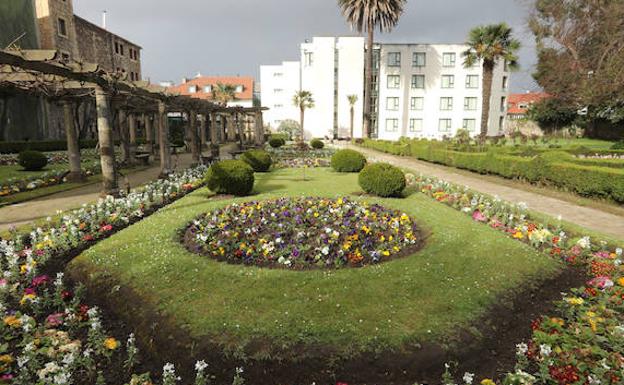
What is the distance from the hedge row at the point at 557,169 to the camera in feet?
36.0

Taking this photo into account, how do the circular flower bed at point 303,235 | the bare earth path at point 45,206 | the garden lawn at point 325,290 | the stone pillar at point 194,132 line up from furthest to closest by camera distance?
1. the stone pillar at point 194,132
2. the bare earth path at point 45,206
3. the circular flower bed at point 303,235
4. the garden lawn at point 325,290

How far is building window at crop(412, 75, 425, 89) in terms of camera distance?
176 feet

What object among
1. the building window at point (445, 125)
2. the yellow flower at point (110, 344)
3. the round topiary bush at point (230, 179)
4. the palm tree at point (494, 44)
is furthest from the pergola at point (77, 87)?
the building window at point (445, 125)

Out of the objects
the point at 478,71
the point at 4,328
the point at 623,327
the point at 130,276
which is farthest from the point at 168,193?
the point at 478,71

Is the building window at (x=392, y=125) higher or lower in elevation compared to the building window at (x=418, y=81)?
lower

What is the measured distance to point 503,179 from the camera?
16281mm

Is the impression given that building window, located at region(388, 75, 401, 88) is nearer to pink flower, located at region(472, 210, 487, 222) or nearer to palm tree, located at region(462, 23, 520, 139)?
palm tree, located at region(462, 23, 520, 139)

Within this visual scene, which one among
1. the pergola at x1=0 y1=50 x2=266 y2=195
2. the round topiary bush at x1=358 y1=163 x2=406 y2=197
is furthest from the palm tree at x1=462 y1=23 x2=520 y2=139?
the pergola at x1=0 y1=50 x2=266 y2=195

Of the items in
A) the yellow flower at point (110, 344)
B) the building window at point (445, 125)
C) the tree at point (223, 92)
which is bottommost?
the yellow flower at point (110, 344)

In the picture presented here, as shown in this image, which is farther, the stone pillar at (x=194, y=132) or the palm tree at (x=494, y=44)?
the palm tree at (x=494, y=44)

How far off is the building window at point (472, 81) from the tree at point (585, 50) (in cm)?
1171

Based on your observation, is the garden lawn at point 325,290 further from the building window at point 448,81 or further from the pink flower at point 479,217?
the building window at point 448,81

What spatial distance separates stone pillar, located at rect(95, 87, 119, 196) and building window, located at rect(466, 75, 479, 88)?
54236 mm

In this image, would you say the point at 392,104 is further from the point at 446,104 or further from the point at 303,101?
the point at 303,101
